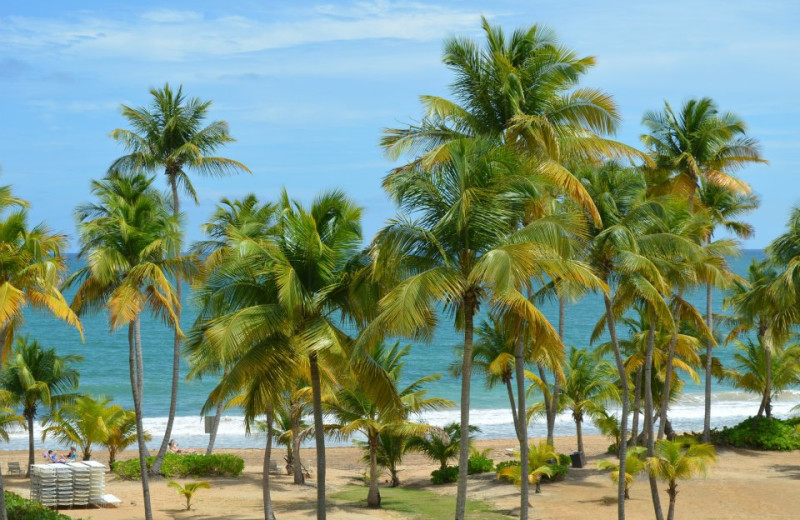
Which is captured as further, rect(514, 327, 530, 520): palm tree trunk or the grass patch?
the grass patch

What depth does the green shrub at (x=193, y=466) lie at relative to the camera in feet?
97.7

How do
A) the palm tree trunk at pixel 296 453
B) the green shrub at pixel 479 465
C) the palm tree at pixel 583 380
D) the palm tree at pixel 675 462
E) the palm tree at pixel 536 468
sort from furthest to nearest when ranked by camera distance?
the palm tree at pixel 583 380 < the green shrub at pixel 479 465 < the palm tree trunk at pixel 296 453 < the palm tree at pixel 536 468 < the palm tree at pixel 675 462

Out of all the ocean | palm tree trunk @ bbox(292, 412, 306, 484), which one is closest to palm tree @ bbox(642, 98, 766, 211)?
the ocean

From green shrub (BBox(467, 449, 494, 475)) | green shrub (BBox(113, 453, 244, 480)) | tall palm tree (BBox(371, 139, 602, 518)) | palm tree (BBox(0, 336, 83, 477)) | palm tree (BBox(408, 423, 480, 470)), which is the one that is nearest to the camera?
tall palm tree (BBox(371, 139, 602, 518))

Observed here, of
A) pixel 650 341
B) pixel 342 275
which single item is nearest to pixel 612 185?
pixel 650 341

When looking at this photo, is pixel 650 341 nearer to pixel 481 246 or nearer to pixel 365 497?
pixel 481 246

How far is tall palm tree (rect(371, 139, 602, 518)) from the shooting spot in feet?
50.0

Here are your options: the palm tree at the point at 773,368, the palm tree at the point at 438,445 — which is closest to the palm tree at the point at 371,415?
the palm tree at the point at 438,445

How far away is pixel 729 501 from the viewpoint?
2553cm

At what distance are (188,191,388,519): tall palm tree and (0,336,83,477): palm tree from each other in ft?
44.3

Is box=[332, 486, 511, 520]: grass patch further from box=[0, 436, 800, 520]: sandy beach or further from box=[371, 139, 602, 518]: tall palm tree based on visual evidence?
box=[371, 139, 602, 518]: tall palm tree

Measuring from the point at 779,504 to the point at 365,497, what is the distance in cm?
1096

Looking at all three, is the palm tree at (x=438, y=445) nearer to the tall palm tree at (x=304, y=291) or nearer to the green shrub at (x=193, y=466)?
the green shrub at (x=193, y=466)

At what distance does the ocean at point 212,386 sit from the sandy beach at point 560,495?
3648 mm
